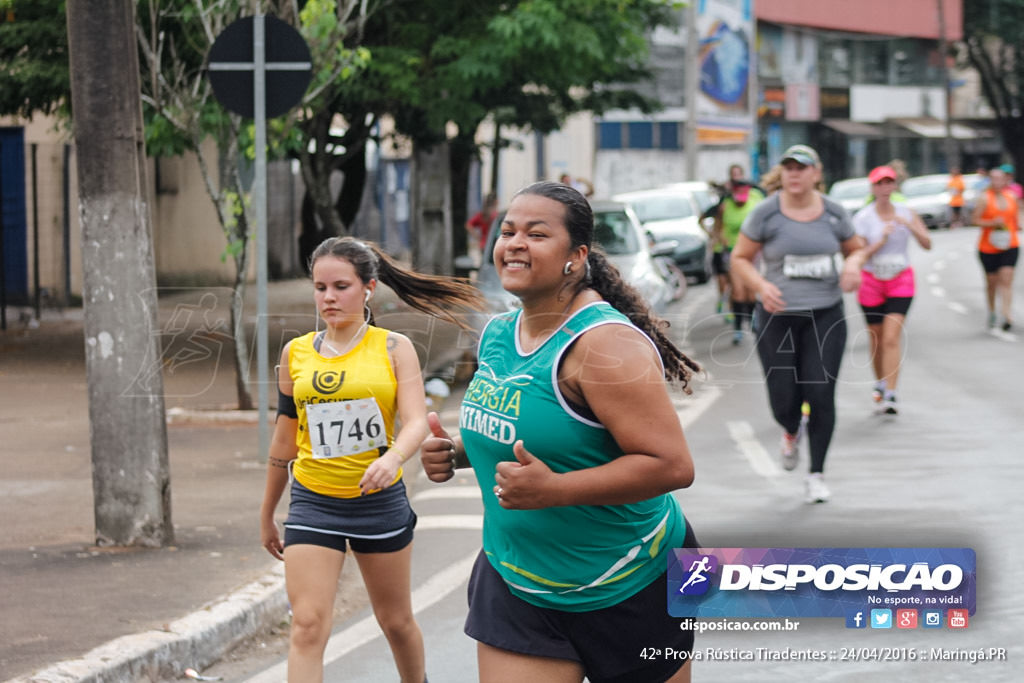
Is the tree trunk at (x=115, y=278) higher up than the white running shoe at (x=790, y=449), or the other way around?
the tree trunk at (x=115, y=278)

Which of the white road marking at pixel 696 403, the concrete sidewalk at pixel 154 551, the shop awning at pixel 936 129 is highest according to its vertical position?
the shop awning at pixel 936 129

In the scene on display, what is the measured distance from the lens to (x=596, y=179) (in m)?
58.8

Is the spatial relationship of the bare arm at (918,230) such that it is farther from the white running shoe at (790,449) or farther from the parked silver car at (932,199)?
the parked silver car at (932,199)

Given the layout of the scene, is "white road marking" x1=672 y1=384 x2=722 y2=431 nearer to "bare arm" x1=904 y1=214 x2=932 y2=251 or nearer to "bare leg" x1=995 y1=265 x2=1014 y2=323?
"bare arm" x1=904 y1=214 x2=932 y2=251

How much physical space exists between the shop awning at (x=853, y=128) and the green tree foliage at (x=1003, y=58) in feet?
16.2

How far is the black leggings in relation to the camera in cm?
863

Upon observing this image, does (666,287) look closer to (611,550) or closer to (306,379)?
(306,379)

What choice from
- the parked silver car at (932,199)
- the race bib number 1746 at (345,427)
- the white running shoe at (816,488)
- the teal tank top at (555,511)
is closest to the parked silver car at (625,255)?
the white running shoe at (816,488)

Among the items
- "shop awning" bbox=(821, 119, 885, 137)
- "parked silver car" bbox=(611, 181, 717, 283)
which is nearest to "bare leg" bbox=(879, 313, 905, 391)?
"parked silver car" bbox=(611, 181, 717, 283)

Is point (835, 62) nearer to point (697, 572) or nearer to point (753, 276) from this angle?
point (753, 276)

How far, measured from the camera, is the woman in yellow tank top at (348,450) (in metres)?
5.07

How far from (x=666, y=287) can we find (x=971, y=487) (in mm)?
7635

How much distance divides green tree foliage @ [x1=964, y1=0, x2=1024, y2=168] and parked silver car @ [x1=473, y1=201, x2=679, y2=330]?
1970 inches

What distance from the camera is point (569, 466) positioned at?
3.58m
